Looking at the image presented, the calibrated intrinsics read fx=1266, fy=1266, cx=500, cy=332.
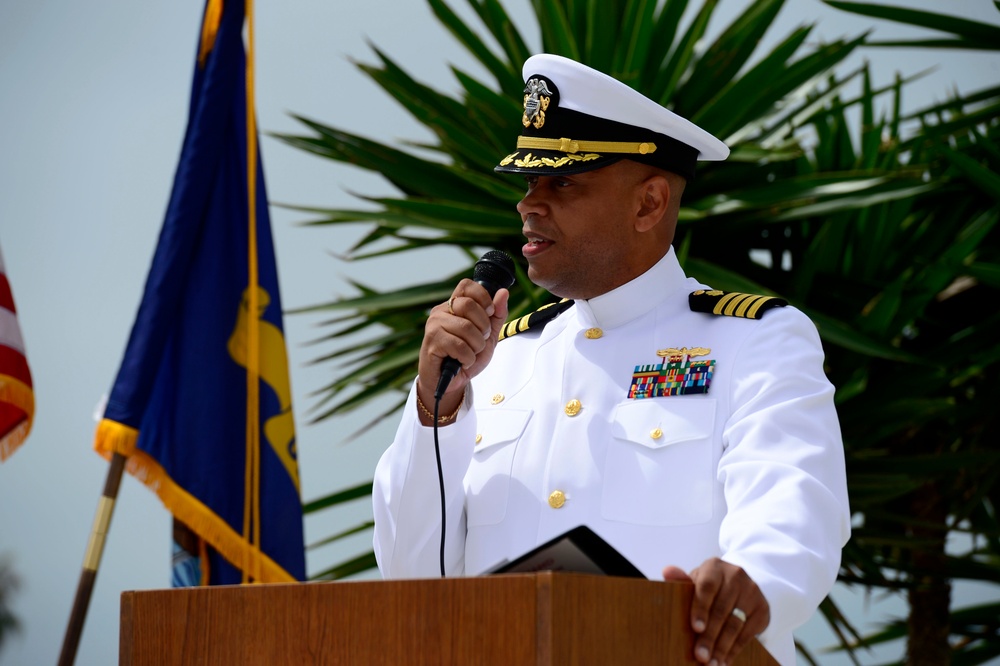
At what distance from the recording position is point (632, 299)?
1897mm

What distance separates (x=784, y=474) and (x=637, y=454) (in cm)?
27

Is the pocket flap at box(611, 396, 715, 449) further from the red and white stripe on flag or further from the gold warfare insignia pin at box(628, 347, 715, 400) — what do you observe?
the red and white stripe on flag

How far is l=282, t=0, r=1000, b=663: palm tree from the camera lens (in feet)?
13.4

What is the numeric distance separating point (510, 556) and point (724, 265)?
274 centimetres

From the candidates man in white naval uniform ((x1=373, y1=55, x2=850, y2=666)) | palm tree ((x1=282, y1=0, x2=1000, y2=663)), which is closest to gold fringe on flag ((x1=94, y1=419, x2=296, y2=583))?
palm tree ((x1=282, y1=0, x2=1000, y2=663))

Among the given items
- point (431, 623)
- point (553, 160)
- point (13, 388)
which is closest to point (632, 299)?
point (553, 160)

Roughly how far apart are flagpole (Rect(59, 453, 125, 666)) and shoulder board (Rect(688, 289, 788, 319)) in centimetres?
180

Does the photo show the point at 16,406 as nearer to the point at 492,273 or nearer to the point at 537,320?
the point at 537,320

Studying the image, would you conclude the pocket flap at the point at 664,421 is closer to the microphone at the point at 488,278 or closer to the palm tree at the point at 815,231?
the microphone at the point at 488,278

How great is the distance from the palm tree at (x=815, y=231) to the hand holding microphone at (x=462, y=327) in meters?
2.31

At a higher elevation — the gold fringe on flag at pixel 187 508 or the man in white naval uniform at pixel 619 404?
the man in white naval uniform at pixel 619 404

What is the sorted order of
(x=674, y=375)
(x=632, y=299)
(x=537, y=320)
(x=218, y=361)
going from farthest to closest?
(x=218, y=361), (x=537, y=320), (x=632, y=299), (x=674, y=375)

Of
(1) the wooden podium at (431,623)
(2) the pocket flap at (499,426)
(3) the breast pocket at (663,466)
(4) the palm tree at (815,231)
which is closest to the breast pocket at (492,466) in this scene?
(2) the pocket flap at (499,426)

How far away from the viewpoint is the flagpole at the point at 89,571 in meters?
2.99
